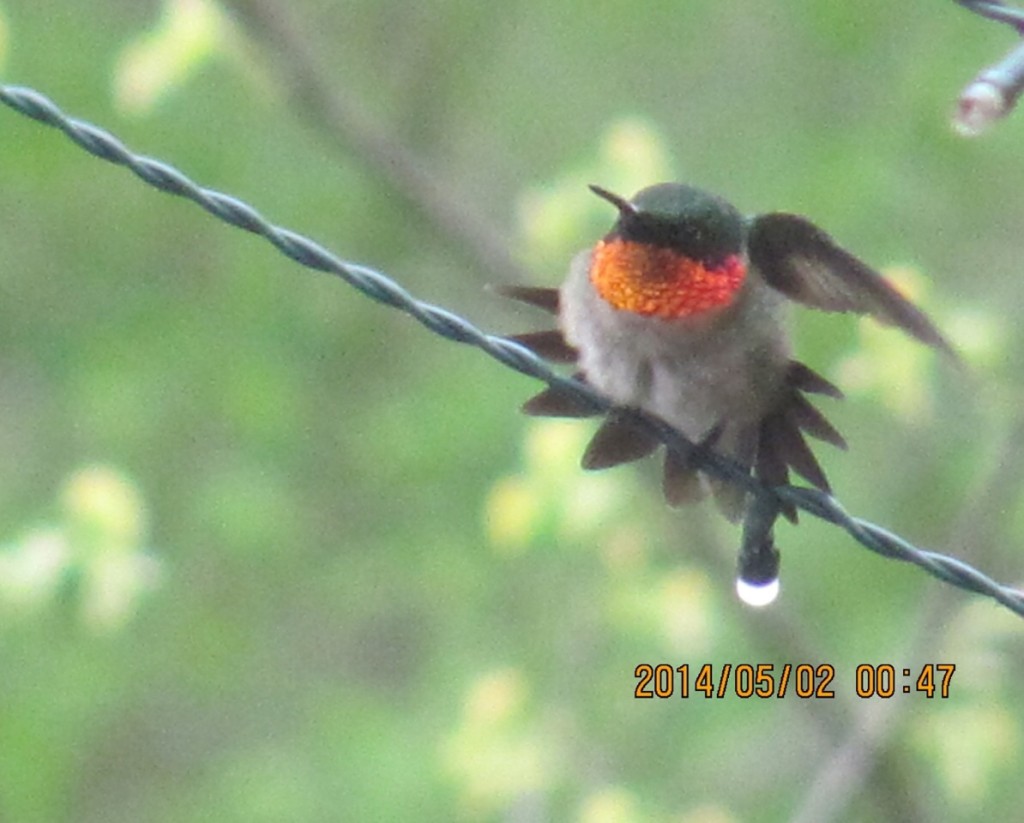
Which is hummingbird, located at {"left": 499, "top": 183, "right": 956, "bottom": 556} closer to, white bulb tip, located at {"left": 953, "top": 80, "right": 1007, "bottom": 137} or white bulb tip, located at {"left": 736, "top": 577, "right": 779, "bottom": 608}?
white bulb tip, located at {"left": 736, "top": 577, "right": 779, "bottom": 608}

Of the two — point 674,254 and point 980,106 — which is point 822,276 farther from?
point 980,106

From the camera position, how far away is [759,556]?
3607 millimetres

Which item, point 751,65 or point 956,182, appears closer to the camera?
point 956,182

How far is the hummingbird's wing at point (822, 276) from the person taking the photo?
3.11 m

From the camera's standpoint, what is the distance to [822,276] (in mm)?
3352

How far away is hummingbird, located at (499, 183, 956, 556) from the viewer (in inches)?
139

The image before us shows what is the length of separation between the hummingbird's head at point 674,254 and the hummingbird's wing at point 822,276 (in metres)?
0.08

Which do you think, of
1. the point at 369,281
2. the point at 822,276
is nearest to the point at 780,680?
the point at 822,276

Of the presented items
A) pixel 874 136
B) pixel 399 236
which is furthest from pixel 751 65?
pixel 399 236

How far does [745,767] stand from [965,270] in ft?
7.02

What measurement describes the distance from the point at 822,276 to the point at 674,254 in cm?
33

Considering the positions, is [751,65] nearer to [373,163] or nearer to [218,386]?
[373,163]

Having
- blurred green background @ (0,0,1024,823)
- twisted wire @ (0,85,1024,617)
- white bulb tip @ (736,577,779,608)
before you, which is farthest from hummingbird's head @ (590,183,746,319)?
blurred green background @ (0,0,1024,823)

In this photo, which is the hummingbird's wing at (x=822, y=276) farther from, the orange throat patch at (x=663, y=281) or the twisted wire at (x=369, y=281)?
the twisted wire at (x=369, y=281)
